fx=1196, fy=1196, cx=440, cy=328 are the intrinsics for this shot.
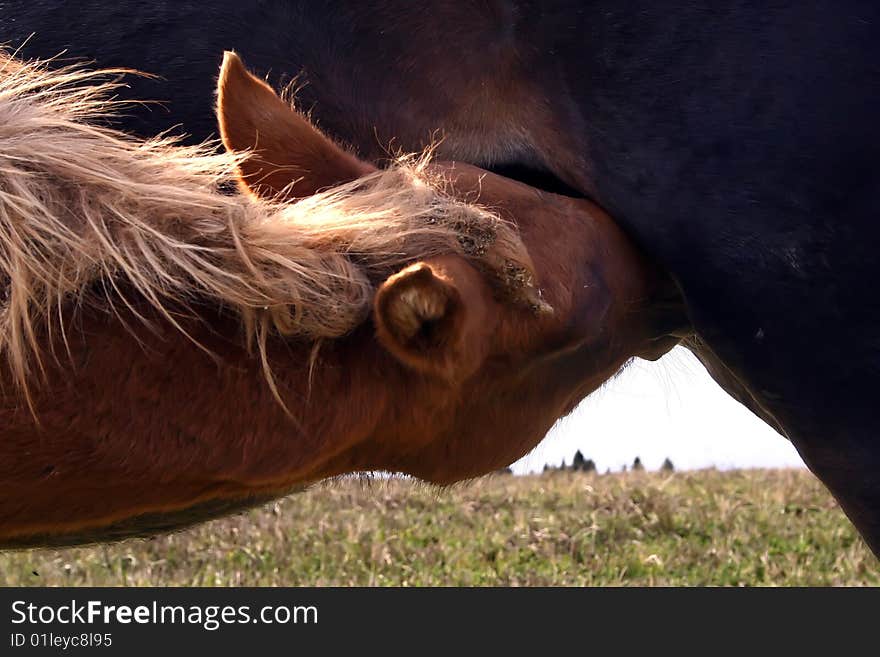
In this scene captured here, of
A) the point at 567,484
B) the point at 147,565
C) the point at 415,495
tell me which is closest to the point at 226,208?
the point at 147,565

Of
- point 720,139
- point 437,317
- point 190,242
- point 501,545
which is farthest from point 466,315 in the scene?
point 501,545

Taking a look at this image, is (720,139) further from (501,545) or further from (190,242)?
(501,545)

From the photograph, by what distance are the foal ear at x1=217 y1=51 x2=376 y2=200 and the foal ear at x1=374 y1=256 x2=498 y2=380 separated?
0.88 ft

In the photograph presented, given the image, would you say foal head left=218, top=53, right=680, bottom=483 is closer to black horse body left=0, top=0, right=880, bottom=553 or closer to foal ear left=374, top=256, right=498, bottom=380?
foal ear left=374, top=256, right=498, bottom=380

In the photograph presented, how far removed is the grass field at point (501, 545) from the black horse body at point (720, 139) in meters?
1.79

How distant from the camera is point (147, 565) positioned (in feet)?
13.1

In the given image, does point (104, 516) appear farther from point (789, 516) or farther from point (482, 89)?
point (789, 516)

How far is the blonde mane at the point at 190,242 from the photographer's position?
1.40 meters

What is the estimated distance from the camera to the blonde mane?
1403mm

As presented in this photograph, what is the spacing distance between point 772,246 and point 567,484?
3512 millimetres

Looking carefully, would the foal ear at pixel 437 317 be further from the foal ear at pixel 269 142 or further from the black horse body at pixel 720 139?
the black horse body at pixel 720 139

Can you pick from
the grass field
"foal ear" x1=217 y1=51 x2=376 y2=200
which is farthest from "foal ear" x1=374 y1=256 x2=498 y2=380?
the grass field

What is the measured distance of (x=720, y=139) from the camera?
1.84 meters

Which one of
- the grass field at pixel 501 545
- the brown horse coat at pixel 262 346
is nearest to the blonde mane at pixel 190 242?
the brown horse coat at pixel 262 346
